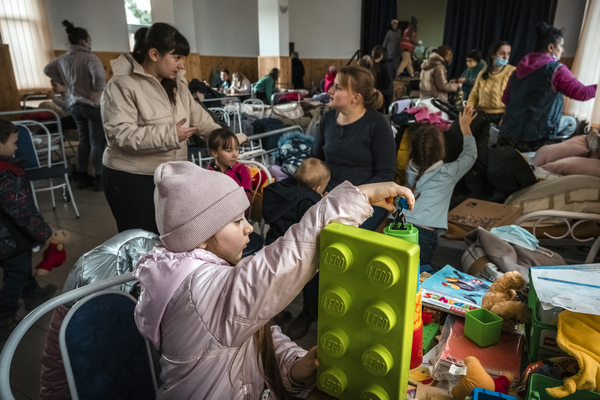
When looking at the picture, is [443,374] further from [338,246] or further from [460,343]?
[338,246]

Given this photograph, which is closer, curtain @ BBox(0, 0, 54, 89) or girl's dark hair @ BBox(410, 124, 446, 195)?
girl's dark hair @ BBox(410, 124, 446, 195)

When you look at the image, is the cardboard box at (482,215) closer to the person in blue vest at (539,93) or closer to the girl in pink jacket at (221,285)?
the person in blue vest at (539,93)

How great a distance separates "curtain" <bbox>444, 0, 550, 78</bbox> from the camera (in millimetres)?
8352

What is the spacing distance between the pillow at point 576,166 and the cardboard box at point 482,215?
2.57 feet

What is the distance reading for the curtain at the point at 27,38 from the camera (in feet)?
23.5

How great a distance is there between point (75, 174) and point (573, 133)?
5550mm

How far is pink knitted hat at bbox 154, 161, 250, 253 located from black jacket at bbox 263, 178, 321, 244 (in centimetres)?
109

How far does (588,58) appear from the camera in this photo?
5.09m

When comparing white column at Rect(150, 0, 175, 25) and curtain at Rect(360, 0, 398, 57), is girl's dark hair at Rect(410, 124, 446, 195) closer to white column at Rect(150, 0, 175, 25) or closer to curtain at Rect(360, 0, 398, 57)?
white column at Rect(150, 0, 175, 25)

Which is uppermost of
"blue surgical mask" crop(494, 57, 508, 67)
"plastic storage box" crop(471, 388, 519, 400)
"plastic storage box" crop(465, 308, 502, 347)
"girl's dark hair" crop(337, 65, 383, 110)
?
"blue surgical mask" crop(494, 57, 508, 67)

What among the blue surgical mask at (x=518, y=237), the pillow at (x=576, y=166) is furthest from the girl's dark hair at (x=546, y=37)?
the blue surgical mask at (x=518, y=237)

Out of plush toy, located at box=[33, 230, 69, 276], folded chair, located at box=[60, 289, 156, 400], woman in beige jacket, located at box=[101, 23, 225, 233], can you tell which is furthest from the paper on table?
plush toy, located at box=[33, 230, 69, 276]

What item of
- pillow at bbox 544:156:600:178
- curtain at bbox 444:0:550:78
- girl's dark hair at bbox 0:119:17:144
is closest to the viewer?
girl's dark hair at bbox 0:119:17:144

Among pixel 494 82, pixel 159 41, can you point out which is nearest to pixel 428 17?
pixel 494 82
